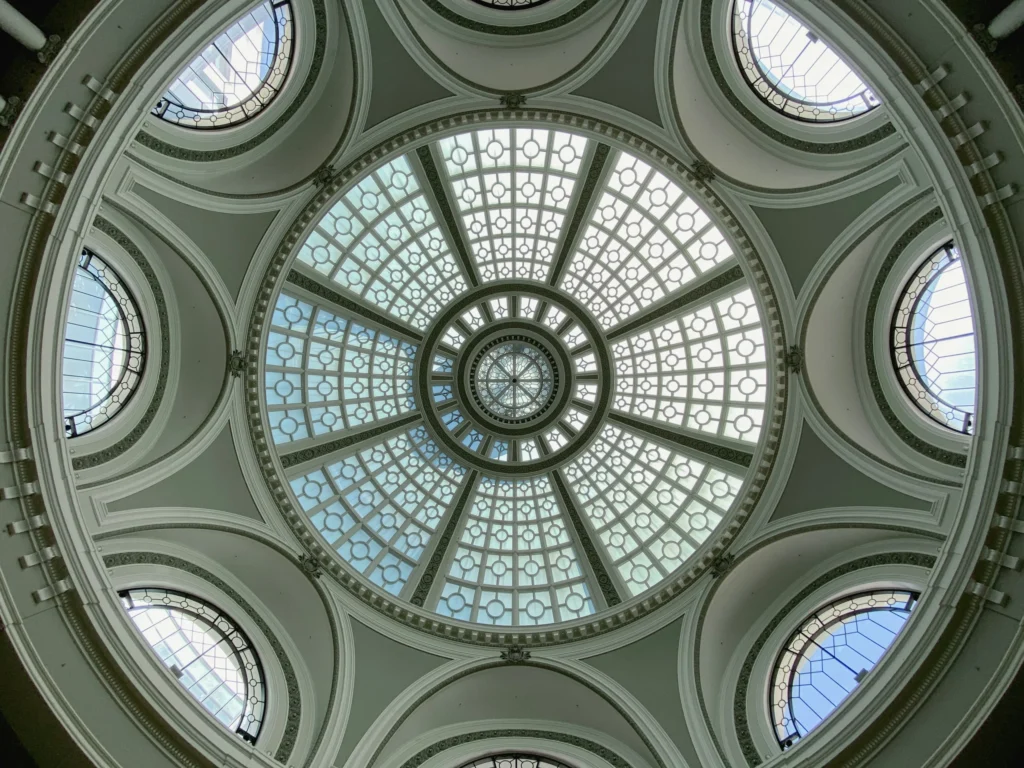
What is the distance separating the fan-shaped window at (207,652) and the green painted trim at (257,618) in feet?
1.57

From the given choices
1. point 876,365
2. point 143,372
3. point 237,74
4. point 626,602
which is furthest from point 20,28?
point 876,365

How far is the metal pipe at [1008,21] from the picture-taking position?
8773 millimetres

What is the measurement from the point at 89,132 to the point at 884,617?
1766 centimetres

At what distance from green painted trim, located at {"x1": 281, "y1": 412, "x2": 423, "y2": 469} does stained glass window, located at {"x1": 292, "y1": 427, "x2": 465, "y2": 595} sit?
310mm

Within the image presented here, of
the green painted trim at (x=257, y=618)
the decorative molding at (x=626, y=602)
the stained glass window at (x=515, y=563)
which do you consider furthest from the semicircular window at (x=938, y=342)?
the green painted trim at (x=257, y=618)

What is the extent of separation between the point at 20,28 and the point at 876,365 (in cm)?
1717

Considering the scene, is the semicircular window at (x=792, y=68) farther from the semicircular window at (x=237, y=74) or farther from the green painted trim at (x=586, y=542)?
the green painted trim at (x=586, y=542)

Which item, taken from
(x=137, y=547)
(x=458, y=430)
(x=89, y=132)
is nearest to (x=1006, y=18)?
(x=89, y=132)

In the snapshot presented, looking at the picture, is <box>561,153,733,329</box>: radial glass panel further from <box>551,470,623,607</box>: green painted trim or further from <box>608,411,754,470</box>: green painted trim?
<box>551,470,623,607</box>: green painted trim

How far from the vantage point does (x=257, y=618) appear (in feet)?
58.9

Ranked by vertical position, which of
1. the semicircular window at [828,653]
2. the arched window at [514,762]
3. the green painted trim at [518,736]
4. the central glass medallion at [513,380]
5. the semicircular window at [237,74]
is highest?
the semicircular window at [237,74]

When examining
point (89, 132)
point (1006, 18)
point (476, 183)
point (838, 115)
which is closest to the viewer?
point (1006, 18)

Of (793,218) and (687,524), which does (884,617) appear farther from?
(793,218)

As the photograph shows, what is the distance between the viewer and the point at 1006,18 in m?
8.93
